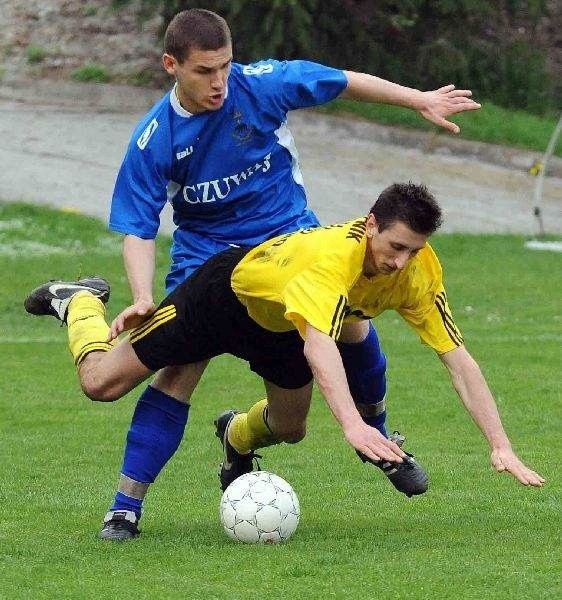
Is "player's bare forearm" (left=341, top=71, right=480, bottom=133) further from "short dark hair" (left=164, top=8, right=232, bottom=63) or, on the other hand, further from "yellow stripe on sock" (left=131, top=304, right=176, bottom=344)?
"yellow stripe on sock" (left=131, top=304, right=176, bottom=344)

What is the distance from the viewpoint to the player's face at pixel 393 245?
19.5 ft

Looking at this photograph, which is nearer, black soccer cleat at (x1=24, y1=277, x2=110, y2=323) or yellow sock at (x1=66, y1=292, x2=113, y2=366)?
yellow sock at (x1=66, y1=292, x2=113, y2=366)

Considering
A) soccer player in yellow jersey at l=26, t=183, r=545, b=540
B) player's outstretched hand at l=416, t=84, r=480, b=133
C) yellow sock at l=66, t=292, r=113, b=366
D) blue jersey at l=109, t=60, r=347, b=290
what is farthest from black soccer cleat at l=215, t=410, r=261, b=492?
player's outstretched hand at l=416, t=84, r=480, b=133

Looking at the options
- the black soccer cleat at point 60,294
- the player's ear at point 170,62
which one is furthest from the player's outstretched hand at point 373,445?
the black soccer cleat at point 60,294

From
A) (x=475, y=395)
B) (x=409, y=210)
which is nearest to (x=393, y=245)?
(x=409, y=210)

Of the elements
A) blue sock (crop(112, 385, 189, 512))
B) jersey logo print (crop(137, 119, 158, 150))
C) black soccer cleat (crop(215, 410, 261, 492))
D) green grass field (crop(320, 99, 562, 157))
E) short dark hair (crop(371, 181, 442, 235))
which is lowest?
green grass field (crop(320, 99, 562, 157))

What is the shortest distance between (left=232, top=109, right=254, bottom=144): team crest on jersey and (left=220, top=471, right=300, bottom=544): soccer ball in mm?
1577

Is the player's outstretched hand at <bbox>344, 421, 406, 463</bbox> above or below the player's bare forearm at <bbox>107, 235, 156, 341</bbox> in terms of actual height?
above

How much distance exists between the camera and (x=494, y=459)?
19.9 feet

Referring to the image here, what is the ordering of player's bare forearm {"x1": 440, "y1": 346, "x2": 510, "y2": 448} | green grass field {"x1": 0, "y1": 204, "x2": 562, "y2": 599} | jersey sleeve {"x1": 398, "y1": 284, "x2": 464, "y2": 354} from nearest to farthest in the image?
green grass field {"x1": 0, "y1": 204, "x2": 562, "y2": 599}, player's bare forearm {"x1": 440, "y1": 346, "x2": 510, "y2": 448}, jersey sleeve {"x1": 398, "y1": 284, "x2": 464, "y2": 354}

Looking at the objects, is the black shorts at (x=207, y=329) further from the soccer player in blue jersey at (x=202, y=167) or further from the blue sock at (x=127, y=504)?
the blue sock at (x=127, y=504)

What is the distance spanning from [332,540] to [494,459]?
0.85 meters

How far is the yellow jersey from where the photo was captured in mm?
5887

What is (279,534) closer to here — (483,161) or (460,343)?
(460,343)
